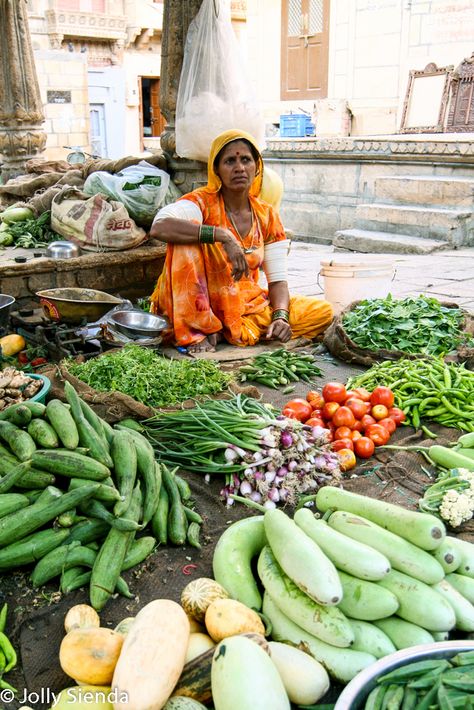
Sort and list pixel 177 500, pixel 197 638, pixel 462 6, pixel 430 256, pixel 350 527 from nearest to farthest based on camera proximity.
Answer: pixel 197 638, pixel 350 527, pixel 177 500, pixel 430 256, pixel 462 6

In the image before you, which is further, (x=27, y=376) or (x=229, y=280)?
(x=229, y=280)

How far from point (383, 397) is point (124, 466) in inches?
65.1

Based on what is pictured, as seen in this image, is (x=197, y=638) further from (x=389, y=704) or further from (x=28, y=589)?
(x=28, y=589)

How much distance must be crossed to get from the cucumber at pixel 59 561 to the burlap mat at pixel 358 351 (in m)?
2.77

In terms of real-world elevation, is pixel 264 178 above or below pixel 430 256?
above

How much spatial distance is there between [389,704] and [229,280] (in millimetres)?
3749

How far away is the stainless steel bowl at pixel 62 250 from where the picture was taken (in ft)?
19.5

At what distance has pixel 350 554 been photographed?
7.02ft

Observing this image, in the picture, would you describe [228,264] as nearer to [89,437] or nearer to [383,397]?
[383,397]

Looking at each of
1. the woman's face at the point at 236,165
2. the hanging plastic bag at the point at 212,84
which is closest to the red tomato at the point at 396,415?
the woman's face at the point at 236,165

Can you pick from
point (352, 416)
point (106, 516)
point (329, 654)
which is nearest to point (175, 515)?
point (106, 516)

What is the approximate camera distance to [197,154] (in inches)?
241

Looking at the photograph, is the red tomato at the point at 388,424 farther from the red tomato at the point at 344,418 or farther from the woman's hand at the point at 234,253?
the woman's hand at the point at 234,253

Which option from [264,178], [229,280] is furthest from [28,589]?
[264,178]
